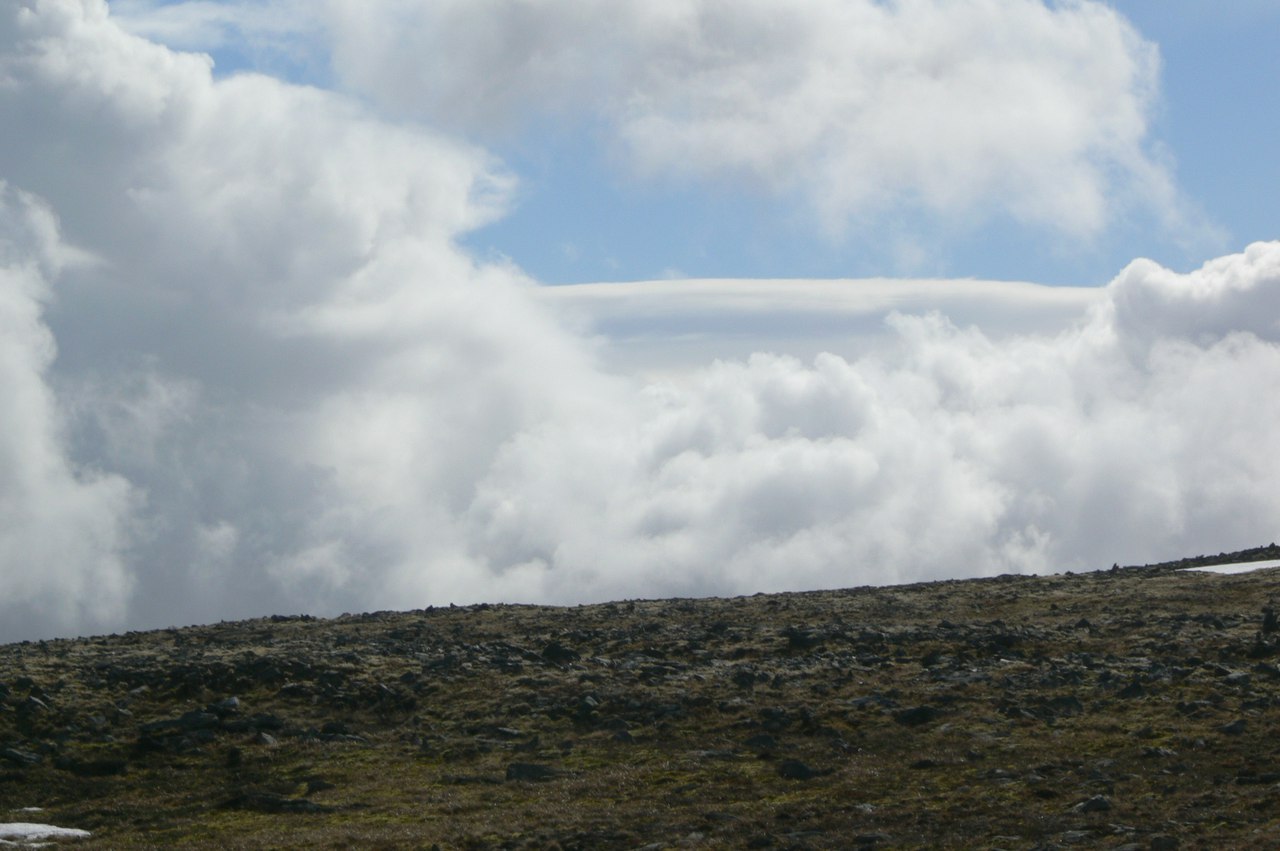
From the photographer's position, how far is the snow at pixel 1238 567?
75062 millimetres

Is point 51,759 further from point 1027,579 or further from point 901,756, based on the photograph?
point 1027,579

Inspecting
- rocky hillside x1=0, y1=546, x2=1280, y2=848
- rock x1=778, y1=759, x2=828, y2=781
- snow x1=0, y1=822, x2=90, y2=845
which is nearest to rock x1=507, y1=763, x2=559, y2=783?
rocky hillside x1=0, y1=546, x2=1280, y2=848

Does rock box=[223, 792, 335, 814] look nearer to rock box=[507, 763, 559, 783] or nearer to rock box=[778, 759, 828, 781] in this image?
rock box=[507, 763, 559, 783]

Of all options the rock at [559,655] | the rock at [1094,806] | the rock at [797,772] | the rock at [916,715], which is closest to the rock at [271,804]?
the rock at [797,772]

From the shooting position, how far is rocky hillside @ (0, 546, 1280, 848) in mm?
31547

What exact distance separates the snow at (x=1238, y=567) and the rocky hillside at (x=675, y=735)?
14752mm

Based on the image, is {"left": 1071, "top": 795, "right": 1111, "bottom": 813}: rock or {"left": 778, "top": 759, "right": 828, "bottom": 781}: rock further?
{"left": 778, "top": 759, "right": 828, "bottom": 781}: rock

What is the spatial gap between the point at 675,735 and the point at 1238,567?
48.9m

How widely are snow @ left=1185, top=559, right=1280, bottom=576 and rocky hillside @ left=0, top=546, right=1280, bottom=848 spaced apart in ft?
48.4

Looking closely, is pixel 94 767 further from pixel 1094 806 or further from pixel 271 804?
pixel 1094 806

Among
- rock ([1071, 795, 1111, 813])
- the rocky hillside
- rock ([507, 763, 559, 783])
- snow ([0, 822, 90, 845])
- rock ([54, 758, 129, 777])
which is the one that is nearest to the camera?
rock ([1071, 795, 1111, 813])

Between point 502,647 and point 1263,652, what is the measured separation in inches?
1146

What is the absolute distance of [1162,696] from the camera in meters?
41.8

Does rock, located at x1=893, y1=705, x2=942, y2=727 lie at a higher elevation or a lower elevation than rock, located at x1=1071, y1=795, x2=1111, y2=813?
higher
